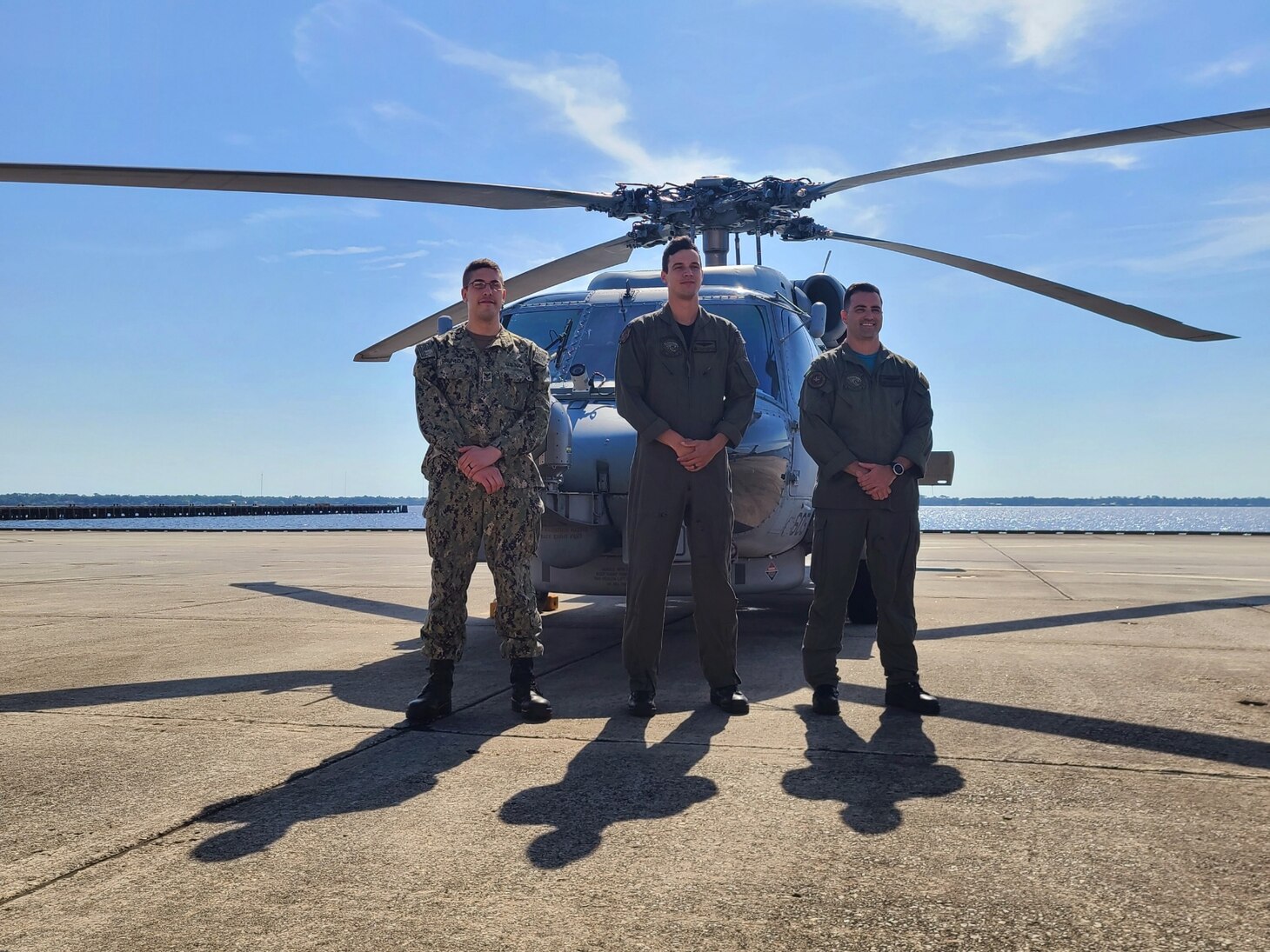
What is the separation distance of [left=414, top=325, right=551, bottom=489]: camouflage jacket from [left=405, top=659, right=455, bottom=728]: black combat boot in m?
0.82

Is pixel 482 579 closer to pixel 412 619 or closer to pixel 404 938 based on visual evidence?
pixel 412 619

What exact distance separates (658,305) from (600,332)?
0.46m

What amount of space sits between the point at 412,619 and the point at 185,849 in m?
5.40

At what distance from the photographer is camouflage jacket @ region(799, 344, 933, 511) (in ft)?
15.9

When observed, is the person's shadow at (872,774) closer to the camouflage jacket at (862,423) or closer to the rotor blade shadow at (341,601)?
the camouflage jacket at (862,423)

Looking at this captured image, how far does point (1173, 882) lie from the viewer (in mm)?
2375

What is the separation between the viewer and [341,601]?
9.47 m

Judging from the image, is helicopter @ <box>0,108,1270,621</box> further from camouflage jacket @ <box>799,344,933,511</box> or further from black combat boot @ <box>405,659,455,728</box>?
black combat boot @ <box>405,659,455,728</box>

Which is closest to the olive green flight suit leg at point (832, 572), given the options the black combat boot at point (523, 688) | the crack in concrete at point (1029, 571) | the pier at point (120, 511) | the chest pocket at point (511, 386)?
the black combat boot at point (523, 688)

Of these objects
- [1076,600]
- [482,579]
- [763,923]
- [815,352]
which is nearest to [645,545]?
[763,923]

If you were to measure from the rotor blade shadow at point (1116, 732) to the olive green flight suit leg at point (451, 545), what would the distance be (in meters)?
1.97

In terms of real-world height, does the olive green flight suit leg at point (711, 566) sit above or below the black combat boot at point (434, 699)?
above

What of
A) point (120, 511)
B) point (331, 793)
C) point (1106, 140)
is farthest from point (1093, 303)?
point (120, 511)

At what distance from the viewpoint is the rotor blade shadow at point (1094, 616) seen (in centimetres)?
721
